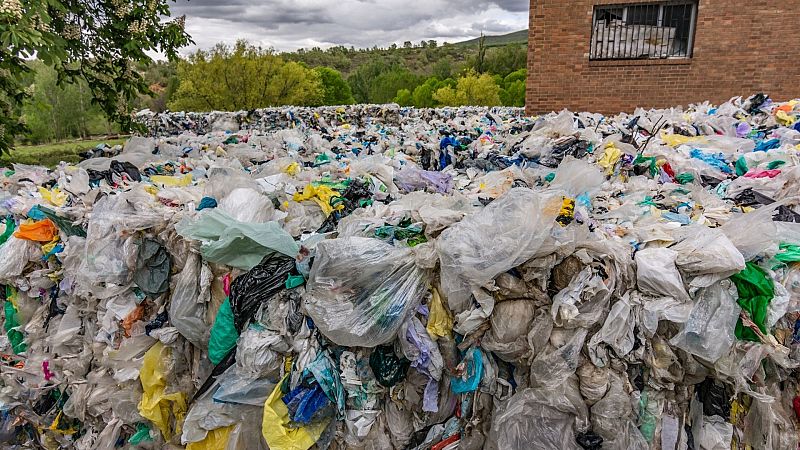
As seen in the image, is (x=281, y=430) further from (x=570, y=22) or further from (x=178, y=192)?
(x=570, y=22)

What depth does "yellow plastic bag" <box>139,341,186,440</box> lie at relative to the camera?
8.14ft

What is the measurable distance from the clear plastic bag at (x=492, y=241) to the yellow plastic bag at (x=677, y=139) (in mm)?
3385

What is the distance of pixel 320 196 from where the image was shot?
9.78 feet

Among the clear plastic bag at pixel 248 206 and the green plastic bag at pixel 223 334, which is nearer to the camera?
the green plastic bag at pixel 223 334

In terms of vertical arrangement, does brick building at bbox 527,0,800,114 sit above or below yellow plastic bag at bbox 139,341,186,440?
above

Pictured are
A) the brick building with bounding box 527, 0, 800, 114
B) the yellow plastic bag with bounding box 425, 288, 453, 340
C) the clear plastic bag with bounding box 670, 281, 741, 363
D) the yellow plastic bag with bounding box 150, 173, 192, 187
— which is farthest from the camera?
the brick building with bounding box 527, 0, 800, 114

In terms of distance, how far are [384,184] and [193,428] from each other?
1956 mm

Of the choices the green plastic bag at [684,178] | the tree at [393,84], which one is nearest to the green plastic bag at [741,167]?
the green plastic bag at [684,178]

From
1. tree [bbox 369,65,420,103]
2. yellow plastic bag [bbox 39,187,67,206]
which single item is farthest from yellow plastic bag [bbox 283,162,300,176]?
tree [bbox 369,65,420,103]

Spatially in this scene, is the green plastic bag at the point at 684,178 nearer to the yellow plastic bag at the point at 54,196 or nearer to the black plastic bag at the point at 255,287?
the black plastic bag at the point at 255,287

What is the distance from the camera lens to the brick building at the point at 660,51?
8.23 meters

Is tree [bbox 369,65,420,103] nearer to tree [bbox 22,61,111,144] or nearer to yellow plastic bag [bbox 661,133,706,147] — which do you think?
tree [bbox 22,61,111,144]

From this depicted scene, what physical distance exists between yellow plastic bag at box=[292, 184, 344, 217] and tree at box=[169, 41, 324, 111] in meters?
21.6

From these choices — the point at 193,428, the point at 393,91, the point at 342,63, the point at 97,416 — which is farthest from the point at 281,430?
the point at 342,63
